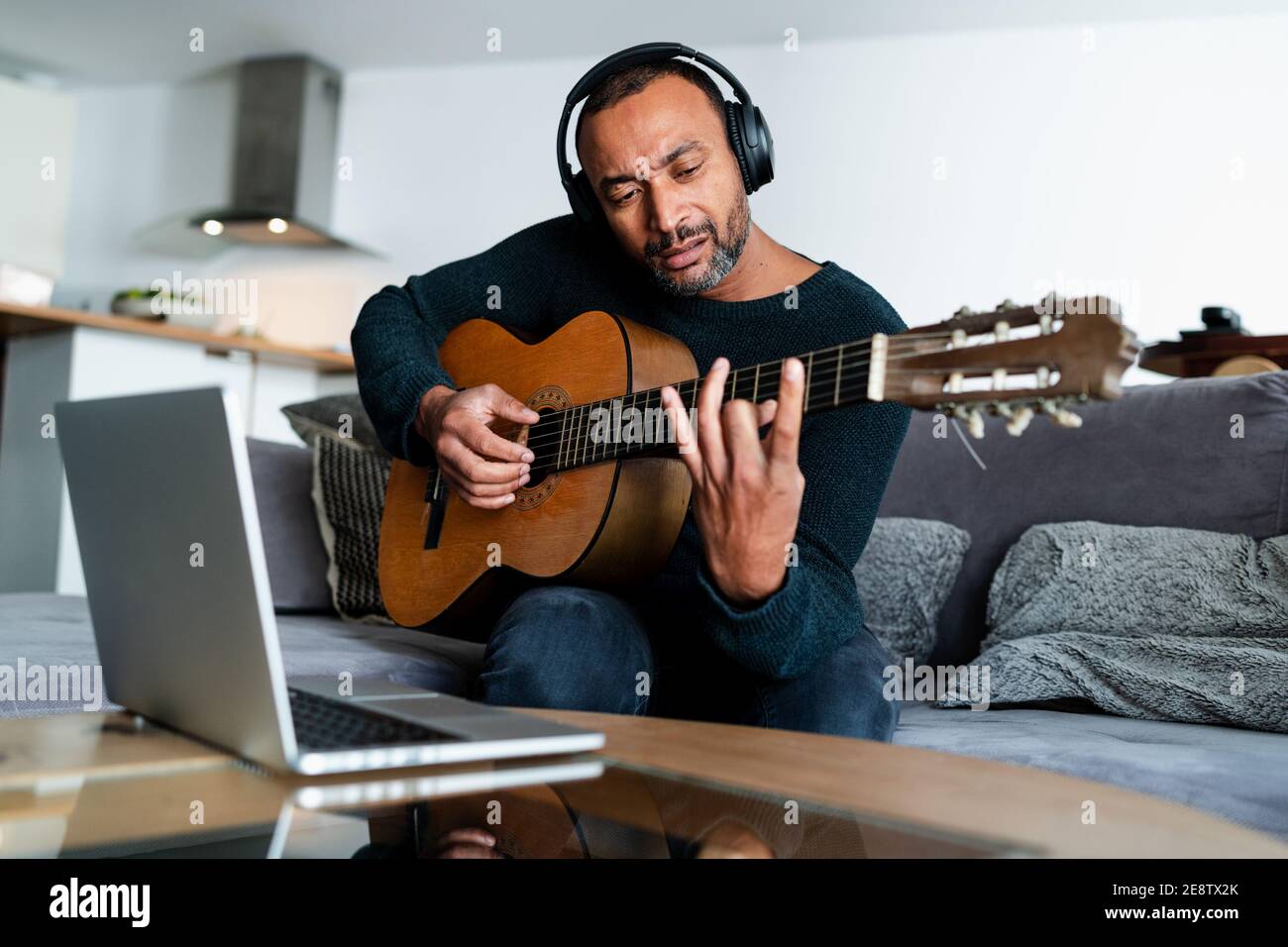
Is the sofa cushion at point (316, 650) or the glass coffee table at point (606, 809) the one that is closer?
the glass coffee table at point (606, 809)

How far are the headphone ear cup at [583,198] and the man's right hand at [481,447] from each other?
0.28m

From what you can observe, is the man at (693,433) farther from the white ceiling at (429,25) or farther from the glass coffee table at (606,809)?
the white ceiling at (429,25)

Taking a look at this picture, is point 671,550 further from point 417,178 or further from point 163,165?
point 163,165

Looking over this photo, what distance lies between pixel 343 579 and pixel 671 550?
839 millimetres

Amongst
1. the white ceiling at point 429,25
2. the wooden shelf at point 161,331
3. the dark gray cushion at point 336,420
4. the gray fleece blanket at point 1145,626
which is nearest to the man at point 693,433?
the gray fleece blanket at point 1145,626

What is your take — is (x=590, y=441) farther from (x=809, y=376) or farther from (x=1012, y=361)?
(x=1012, y=361)

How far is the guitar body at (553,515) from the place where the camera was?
4.26 ft

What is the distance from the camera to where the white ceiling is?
3.91 metres

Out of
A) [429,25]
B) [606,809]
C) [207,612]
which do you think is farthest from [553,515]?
[429,25]

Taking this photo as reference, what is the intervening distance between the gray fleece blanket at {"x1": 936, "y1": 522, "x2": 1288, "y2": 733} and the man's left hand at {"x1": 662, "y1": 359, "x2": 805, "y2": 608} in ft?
1.89

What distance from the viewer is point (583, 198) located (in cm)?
151

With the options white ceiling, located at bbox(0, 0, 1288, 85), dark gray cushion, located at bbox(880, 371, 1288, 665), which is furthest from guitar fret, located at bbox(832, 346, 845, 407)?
white ceiling, located at bbox(0, 0, 1288, 85)

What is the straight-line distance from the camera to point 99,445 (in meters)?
0.75

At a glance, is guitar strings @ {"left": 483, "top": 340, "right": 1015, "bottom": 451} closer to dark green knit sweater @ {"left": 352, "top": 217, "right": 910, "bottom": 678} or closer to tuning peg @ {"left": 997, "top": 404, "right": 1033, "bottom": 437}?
tuning peg @ {"left": 997, "top": 404, "right": 1033, "bottom": 437}
